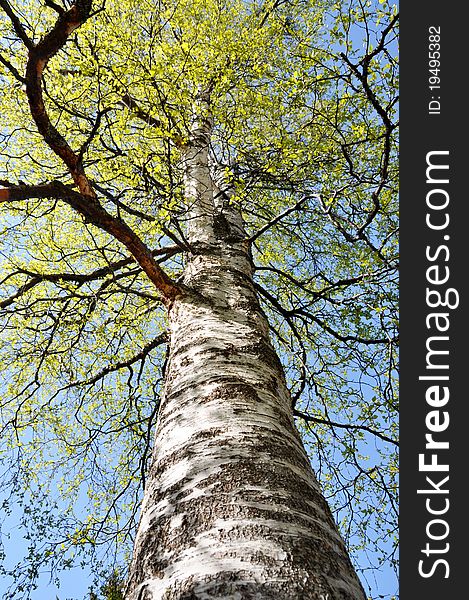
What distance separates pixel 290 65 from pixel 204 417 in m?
5.25

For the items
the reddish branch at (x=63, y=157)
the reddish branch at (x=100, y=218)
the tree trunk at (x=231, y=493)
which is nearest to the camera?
the tree trunk at (x=231, y=493)

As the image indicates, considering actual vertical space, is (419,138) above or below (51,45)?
above

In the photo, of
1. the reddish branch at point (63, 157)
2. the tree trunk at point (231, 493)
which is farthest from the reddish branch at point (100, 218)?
the tree trunk at point (231, 493)

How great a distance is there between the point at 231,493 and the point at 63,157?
208 cm

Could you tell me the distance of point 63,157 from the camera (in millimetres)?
2561

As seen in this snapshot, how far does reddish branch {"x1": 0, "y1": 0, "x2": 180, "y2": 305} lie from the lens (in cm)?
212

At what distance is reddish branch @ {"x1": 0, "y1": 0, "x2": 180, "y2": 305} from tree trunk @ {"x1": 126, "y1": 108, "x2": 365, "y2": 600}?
2.04 feet

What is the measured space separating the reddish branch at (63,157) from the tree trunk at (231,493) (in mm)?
620

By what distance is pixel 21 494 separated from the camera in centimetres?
498

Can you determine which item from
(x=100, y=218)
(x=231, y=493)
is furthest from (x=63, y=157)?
(x=231, y=493)

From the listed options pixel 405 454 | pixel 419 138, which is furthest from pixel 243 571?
pixel 419 138

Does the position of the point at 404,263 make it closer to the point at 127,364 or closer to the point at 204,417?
the point at 204,417

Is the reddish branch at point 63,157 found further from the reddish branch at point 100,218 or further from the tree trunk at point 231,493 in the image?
the tree trunk at point 231,493

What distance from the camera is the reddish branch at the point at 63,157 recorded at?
2.12 meters
